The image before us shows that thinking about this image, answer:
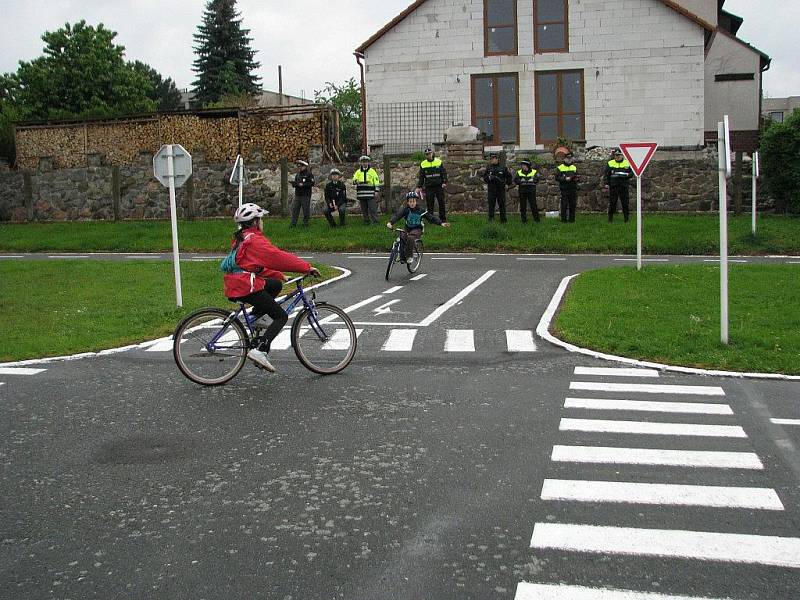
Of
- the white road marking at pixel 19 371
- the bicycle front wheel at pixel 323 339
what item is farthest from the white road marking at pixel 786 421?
the white road marking at pixel 19 371

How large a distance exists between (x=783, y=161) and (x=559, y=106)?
1094 cm

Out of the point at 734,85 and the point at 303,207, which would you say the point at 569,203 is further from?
the point at 734,85

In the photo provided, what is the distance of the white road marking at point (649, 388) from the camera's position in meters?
8.74

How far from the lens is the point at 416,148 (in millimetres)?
37062

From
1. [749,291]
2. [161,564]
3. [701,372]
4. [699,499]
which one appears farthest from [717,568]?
[749,291]

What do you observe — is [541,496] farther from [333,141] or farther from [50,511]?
[333,141]

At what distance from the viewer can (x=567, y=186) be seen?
88.8 feet

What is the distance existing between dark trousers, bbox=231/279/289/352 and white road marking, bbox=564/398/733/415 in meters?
2.99

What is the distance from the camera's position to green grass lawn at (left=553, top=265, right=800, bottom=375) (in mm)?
10469

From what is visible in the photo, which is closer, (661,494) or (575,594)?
(575,594)

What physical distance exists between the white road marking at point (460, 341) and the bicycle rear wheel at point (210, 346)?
276 cm

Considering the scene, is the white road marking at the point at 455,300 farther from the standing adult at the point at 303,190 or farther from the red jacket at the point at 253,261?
the standing adult at the point at 303,190

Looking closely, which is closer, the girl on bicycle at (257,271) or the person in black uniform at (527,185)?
the girl on bicycle at (257,271)

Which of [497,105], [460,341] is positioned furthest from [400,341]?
[497,105]
